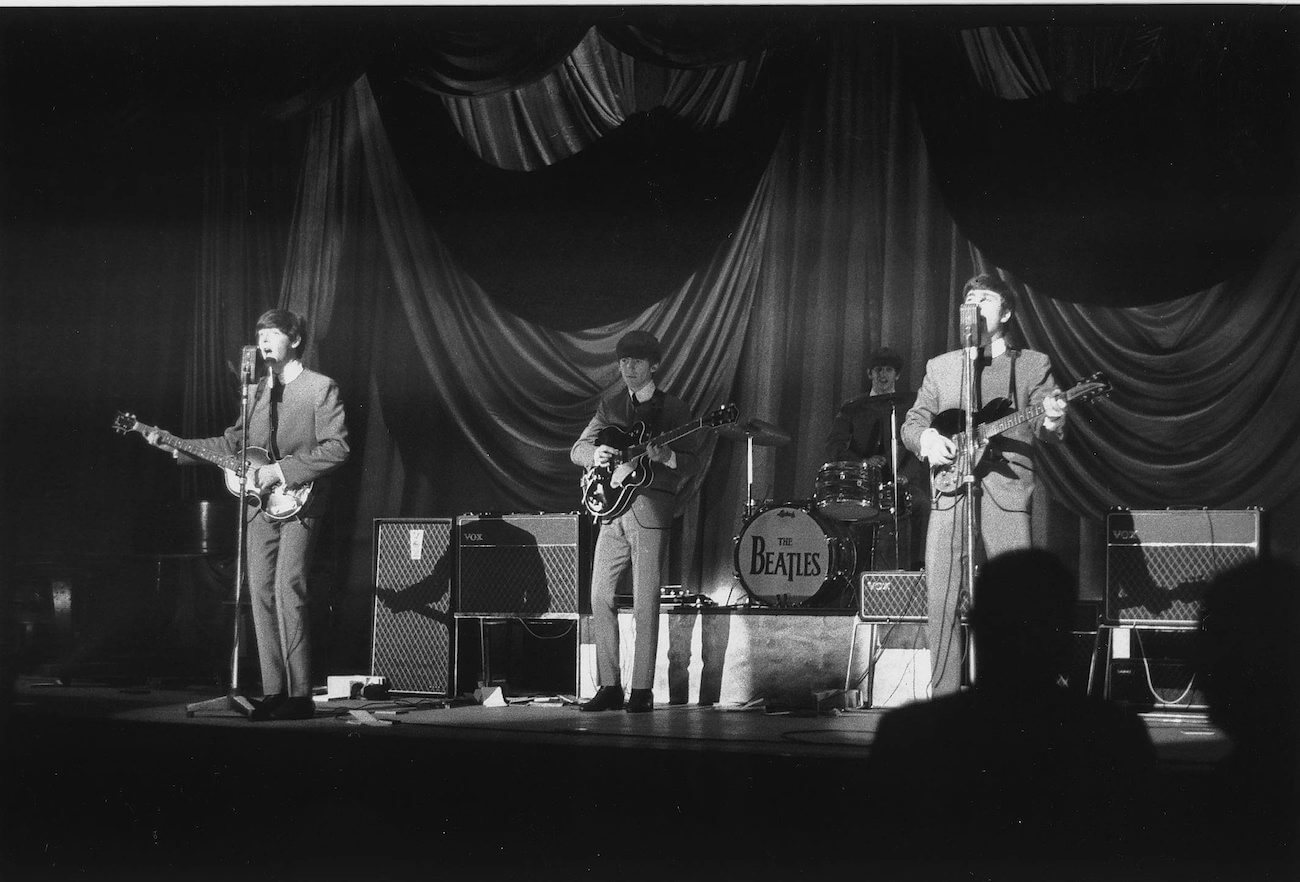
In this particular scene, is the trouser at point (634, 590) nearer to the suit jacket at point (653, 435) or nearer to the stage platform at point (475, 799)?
the suit jacket at point (653, 435)

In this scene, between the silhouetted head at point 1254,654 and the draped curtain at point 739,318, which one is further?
the draped curtain at point 739,318

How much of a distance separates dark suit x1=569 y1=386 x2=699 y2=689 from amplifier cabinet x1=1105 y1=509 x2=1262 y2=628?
6.80 ft

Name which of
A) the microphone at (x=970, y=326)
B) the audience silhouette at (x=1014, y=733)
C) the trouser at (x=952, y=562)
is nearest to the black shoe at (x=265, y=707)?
the trouser at (x=952, y=562)

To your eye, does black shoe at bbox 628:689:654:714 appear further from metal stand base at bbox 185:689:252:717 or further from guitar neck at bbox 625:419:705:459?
metal stand base at bbox 185:689:252:717

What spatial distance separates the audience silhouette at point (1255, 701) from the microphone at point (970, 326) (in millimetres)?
1684

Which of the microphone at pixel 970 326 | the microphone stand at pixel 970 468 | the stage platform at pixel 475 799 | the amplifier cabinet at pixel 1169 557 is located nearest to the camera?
the stage platform at pixel 475 799

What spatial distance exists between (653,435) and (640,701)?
1302 millimetres

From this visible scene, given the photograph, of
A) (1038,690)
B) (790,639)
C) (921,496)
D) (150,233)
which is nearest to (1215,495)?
(921,496)

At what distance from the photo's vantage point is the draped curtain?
6332 mm

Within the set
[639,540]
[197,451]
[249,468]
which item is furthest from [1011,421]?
[197,451]

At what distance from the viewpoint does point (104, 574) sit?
23.6 feet

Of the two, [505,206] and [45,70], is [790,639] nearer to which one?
[505,206]

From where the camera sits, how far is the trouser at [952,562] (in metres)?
5.23

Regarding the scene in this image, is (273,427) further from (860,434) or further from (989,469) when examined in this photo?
(989,469)
